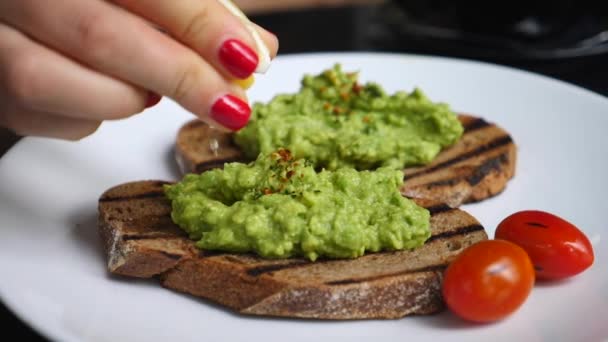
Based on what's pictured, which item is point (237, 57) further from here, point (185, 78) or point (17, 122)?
point (17, 122)

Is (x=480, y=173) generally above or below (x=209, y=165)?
above

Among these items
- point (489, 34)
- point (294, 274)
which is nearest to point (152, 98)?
point (294, 274)

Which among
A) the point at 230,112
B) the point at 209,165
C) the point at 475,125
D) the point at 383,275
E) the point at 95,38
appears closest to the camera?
the point at 95,38

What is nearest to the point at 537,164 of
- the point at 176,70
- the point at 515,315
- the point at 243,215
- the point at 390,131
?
the point at 390,131

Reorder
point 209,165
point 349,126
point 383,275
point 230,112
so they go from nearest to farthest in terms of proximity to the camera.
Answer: point 230,112
point 383,275
point 349,126
point 209,165

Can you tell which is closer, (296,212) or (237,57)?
(237,57)

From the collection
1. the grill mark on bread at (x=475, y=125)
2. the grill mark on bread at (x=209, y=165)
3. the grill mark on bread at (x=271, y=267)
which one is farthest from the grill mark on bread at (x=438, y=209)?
the grill mark on bread at (x=209, y=165)

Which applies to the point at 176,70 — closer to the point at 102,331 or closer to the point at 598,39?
the point at 102,331
